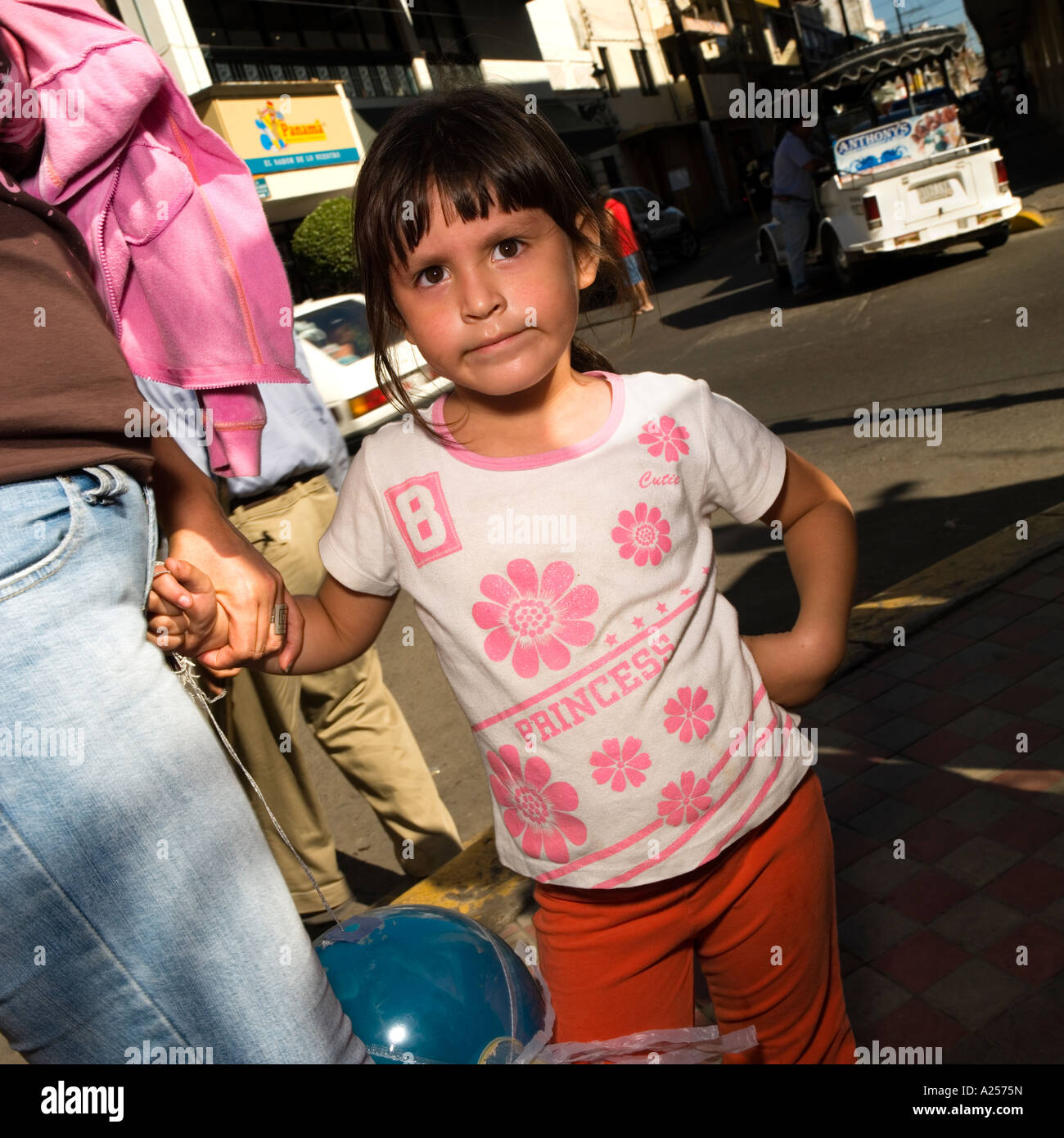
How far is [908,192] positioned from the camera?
37.9 ft

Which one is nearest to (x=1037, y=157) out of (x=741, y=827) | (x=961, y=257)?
(x=961, y=257)

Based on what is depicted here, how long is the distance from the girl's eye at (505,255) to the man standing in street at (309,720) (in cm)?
181

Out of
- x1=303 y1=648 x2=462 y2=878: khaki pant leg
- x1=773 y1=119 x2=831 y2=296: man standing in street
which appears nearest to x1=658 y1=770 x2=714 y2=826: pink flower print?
x1=303 y1=648 x2=462 y2=878: khaki pant leg

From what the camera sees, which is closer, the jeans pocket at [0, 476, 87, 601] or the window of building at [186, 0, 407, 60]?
the jeans pocket at [0, 476, 87, 601]

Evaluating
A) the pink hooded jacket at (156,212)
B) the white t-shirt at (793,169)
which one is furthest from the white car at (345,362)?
the white t-shirt at (793,169)

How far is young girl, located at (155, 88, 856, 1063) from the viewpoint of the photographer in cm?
158

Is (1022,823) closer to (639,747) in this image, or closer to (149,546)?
(639,747)

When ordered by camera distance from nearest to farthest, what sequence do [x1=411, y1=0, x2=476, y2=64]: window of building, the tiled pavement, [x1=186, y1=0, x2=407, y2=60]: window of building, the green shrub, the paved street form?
1. the tiled pavement
2. the paved street
3. the green shrub
4. [x1=186, y1=0, x2=407, y2=60]: window of building
5. [x1=411, y1=0, x2=476, y2=64]: window of building

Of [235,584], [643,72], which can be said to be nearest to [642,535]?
[235,584]

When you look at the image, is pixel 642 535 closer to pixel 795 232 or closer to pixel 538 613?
pixel 538 613

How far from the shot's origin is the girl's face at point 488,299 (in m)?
1.58

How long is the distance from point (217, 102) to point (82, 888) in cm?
2147

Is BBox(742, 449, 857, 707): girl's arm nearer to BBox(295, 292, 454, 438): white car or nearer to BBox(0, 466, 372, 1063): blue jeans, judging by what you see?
BBox(0, 466, 372, 1063): blue jeans

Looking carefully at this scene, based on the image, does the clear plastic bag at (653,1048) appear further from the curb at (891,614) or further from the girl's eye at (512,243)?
the curb at (891,614)
